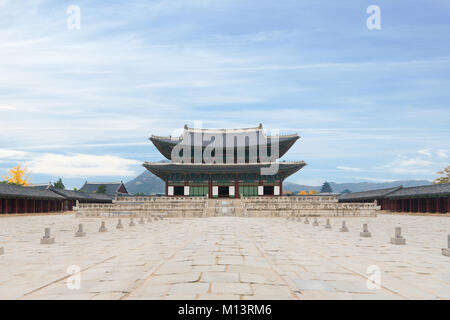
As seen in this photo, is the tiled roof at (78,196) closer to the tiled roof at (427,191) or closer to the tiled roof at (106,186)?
the tiled roof at (106,186)

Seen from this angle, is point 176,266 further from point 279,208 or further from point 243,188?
point 243,188

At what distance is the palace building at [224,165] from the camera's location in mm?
49000

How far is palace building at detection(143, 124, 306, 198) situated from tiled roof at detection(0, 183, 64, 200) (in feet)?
42.2

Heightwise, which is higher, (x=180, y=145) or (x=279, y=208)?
(x=180, y=145)

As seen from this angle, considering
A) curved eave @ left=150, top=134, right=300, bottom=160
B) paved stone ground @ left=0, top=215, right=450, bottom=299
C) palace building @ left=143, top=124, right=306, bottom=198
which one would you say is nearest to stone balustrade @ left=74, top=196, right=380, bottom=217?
palace building @ left=143, top=124, right=306, bottom=198

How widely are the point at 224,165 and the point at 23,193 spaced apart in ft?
83.3

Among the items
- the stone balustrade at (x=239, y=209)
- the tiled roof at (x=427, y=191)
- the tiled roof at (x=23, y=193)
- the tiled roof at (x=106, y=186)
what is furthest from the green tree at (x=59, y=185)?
the tiled roof at (x=427, y=191)

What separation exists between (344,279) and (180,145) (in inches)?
1855

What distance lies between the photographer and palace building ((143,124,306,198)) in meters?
49.0

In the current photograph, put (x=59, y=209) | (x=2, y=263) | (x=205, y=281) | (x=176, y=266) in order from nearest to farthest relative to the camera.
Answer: (x=205, y=281), (x=176, y=266), (x=2, y=263), (x=59, y=209)

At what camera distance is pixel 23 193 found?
3844 cm

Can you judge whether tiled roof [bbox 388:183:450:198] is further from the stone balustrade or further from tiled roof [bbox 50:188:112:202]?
tiled roof [bbox 50:188:112:202]

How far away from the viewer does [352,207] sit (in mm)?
36656
